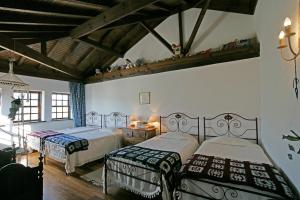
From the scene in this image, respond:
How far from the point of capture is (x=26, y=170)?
1.55m

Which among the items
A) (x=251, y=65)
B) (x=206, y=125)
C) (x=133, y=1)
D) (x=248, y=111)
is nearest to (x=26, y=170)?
(x=133, y=1)

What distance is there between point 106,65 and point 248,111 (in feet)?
15.8

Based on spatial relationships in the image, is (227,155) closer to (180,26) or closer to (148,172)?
(148,172)

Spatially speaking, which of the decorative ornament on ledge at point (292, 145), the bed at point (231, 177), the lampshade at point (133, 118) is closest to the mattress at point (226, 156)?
the bed at point (231, 177)

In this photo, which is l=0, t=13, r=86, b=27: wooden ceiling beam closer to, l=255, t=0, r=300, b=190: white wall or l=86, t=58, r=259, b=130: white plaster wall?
l=86, t=58, r=259, b=130: white plaster wall

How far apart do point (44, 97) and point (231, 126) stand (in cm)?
583

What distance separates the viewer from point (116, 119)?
5.78m

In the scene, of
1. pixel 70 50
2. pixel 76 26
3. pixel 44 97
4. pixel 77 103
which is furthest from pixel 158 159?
pixel 44 97

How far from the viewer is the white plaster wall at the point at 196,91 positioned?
11.4 ft

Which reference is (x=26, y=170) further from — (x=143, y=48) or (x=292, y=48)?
(x=143, y=48)

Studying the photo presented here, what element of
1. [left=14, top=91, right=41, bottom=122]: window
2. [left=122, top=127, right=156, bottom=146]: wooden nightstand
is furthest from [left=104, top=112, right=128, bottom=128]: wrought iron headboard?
[left=14, top=91, right=41, bottom=122]: window

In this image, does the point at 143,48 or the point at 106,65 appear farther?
the point at 106,65

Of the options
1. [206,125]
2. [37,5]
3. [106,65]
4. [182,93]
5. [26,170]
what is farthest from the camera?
[106,65]

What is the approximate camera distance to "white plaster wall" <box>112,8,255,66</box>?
3.71 m
